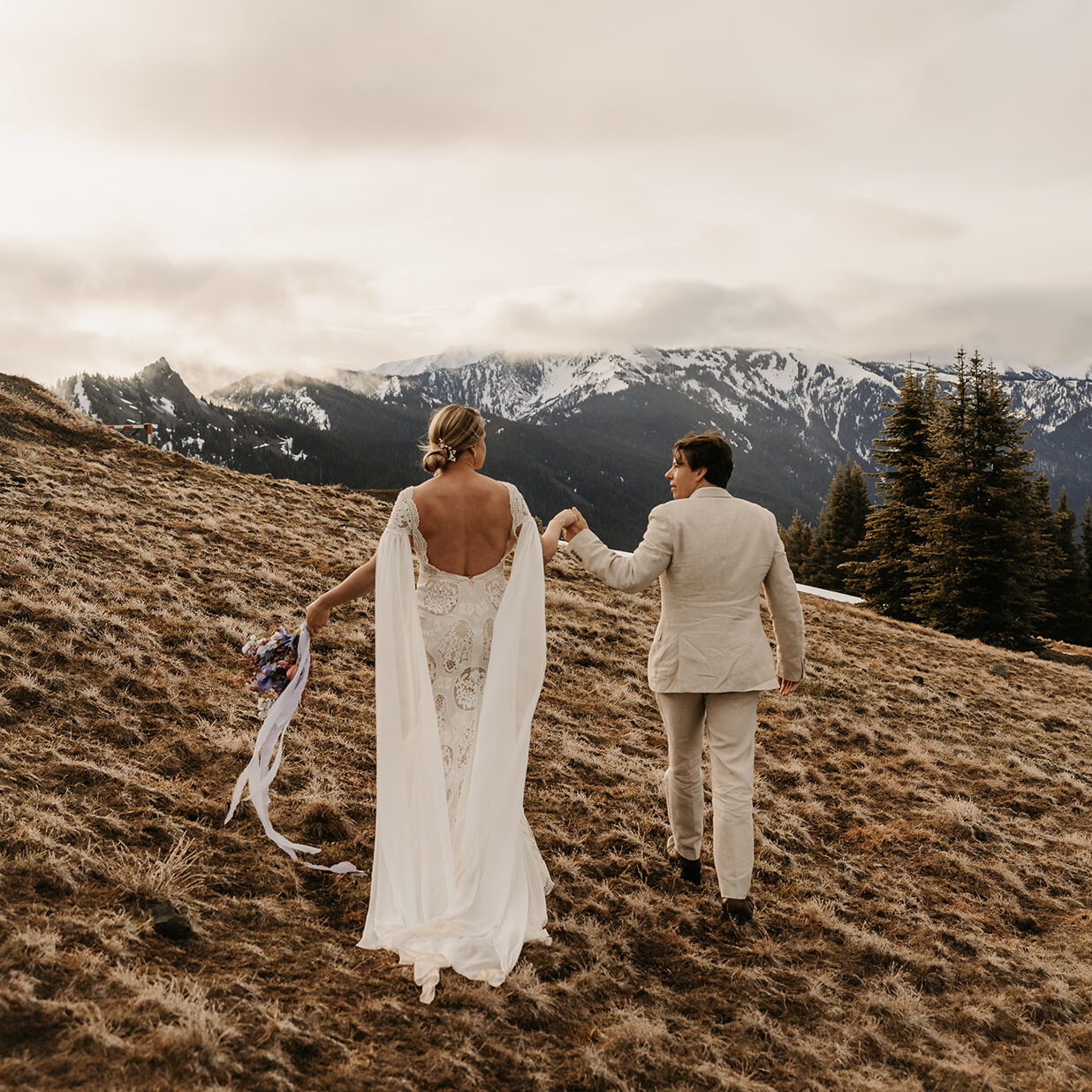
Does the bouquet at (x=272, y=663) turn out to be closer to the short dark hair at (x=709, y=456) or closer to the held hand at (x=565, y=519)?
the held hand at (x=565, y=519)

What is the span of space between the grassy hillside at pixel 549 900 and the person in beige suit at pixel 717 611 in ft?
2.90

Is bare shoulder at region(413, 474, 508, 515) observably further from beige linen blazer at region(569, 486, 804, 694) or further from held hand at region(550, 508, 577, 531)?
beige linen blazer at region(569, 486, 804, 694)

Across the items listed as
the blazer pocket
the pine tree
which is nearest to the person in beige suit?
the blazer pocket

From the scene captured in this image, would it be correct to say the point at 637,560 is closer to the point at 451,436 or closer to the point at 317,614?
the point at 451,436

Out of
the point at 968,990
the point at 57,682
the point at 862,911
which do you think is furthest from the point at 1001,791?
the point at 57,682

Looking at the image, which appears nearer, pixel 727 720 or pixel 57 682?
pixel 727 720

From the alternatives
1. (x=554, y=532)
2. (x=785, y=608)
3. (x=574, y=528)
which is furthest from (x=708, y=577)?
(x=554, y=532)

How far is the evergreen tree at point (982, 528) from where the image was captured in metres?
27.4

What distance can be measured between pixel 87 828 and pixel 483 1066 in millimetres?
3032

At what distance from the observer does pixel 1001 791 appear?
9.66 meters

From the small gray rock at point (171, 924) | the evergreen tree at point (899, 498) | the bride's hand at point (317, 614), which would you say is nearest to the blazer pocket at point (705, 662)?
the bride's hand at point (317, 614)

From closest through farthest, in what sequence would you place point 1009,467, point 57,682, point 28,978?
point 28,978 → point 57,682 → point 1009,467

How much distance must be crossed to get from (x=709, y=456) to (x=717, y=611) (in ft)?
3.48

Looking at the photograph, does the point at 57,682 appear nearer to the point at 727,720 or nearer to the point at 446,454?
the point at 446,454
